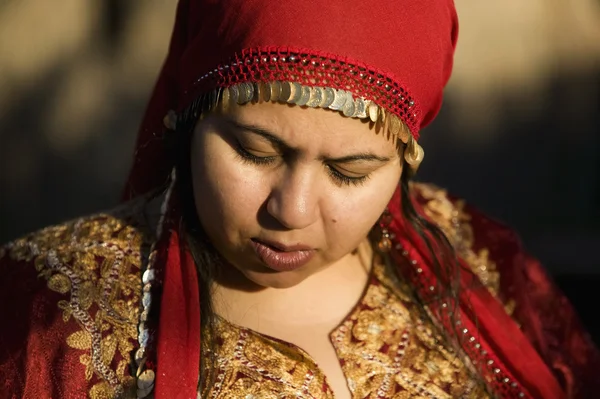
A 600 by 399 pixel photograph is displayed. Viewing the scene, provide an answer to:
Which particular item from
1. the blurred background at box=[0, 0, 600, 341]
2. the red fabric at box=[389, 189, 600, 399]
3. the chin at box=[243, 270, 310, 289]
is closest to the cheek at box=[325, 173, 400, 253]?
the chin at box=[243, 270, 310, 289]

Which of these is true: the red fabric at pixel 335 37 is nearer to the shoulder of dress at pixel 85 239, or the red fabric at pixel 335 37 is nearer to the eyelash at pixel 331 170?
the eyelash at pixel 331 170

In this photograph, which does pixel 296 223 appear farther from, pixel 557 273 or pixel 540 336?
pixel 557 273

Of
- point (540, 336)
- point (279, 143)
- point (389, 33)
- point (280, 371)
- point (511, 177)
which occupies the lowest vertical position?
point (280, 371)

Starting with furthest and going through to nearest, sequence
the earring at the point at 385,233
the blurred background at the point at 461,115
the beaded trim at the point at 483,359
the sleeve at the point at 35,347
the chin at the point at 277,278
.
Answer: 1. the blurred background at the point at 461,115
2. the earring at the point at 385,233
3. the beaded trim at the point at 483,359
4. the chin at the point at 277,278
5. the sleeve at the point at 35,347

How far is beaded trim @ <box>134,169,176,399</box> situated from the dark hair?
49mm

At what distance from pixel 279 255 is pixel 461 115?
6.23ft

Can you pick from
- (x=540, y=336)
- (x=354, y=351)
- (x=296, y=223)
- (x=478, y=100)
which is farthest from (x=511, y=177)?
(x=296, y=223)

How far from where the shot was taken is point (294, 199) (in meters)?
1.67

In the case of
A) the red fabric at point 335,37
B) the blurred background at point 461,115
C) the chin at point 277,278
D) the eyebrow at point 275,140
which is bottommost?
the chin at point 277,278

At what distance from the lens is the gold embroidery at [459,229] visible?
7.43 ft

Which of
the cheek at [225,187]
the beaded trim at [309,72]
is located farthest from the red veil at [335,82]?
the cheek at [225,187]

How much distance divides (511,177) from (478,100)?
13.1 inches

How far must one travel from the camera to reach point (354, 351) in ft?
6.43

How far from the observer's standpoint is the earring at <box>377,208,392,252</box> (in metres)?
2.17
